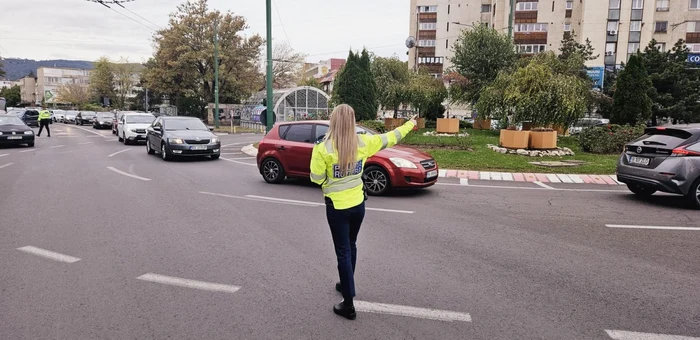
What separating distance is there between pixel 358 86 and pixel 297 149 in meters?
14.9

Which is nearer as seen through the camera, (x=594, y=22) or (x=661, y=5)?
(x=661, y=5)

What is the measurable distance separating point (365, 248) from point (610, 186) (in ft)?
25.9

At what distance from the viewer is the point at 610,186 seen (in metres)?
11.3

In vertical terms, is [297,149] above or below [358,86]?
below

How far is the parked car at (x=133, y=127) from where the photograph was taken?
909 inches

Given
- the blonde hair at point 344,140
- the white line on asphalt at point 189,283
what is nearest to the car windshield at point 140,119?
the white line on asphalt at point 189,283

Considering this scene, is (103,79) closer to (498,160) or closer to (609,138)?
(498,160)

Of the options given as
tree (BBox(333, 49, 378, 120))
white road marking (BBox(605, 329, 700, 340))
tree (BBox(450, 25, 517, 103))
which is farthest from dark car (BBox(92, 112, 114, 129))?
white road marking (BBox(605, 329, 700, 340))

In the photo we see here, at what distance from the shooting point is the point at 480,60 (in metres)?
27.5

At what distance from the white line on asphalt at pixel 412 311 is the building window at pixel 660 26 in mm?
61942

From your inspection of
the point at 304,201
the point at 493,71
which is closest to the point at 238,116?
the point at 493,71

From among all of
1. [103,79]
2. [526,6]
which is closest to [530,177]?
[526,6]

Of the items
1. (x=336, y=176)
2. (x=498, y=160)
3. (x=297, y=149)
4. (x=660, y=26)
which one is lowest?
(x=498, y=160)

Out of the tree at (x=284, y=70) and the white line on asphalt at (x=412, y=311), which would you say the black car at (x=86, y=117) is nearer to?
the tree at (x=284, y=70)
